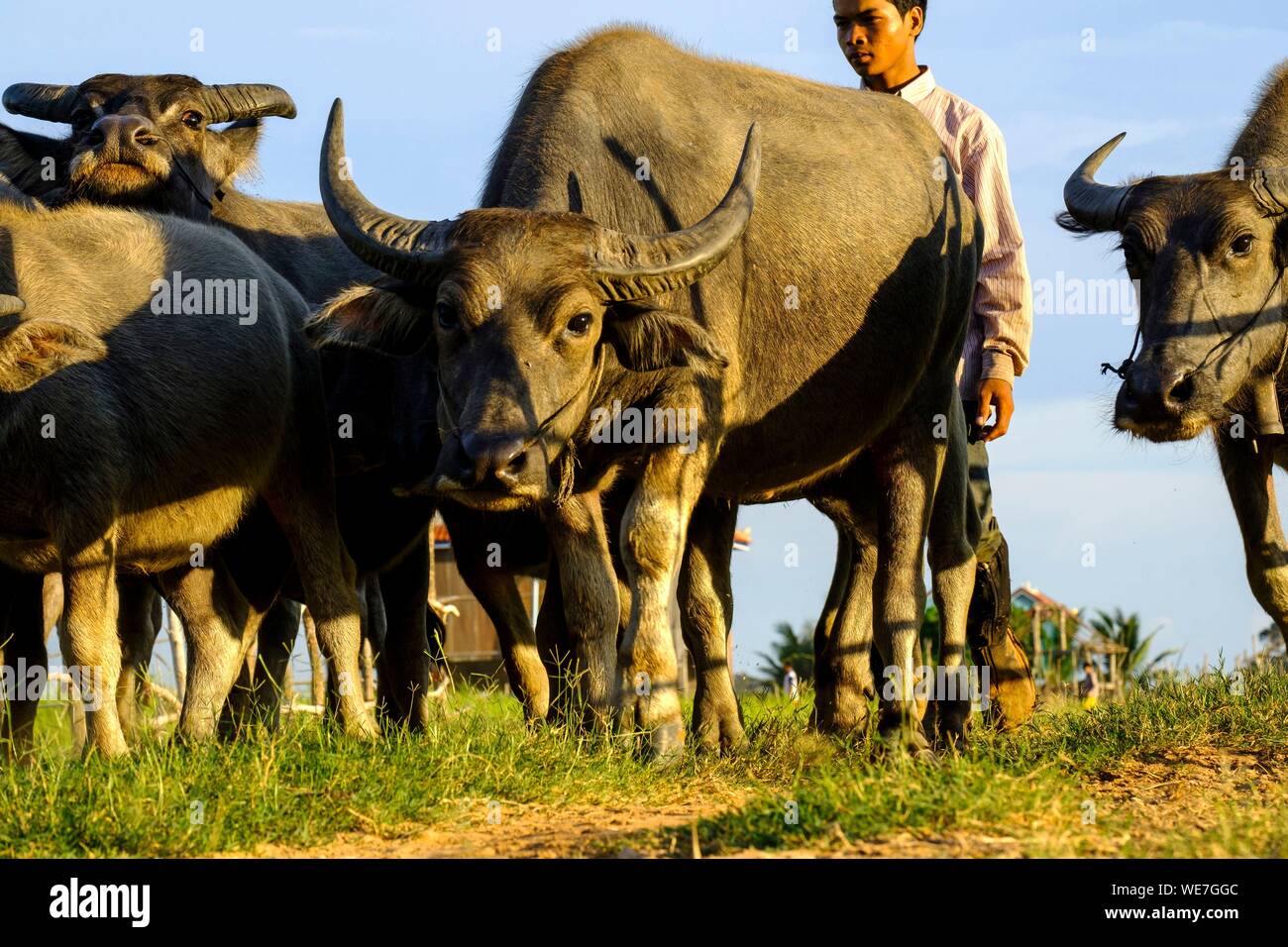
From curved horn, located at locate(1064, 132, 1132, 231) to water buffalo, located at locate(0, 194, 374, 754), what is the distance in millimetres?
3924

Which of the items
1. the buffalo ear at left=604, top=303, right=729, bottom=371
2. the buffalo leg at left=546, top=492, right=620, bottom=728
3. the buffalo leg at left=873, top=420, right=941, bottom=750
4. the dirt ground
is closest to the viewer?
the dirt ground

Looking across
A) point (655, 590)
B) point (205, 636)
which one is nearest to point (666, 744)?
point (655, 590)

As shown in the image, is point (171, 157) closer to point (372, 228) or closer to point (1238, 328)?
point (372, 228)

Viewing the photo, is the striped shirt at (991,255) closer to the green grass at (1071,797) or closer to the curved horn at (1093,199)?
the curved horn at (1093,199)

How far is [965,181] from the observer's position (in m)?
9.20

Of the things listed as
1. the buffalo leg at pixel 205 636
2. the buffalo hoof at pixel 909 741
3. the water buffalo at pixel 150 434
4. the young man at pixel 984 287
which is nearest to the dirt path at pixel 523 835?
the buffalo hoof at pixel 909 741

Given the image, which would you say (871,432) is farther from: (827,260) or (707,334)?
(707,334)

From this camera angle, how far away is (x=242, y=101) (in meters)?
9.09

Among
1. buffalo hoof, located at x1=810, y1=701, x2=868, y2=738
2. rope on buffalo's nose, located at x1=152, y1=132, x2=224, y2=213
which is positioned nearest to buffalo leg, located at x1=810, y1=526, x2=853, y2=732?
buffalo hoof, located at x1=810, y1=701, x2=868, y2=738

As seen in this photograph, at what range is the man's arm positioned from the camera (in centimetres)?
893

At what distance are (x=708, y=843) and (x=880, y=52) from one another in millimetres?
5871

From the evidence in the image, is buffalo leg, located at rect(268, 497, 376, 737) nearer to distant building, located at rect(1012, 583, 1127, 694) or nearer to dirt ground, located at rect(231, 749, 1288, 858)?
dirt ground, located at rect(231, 749, 1288, 858)

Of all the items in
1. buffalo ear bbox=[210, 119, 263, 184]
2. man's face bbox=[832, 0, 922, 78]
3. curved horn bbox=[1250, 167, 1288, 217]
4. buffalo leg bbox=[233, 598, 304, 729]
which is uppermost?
man's face bbox=[832, 0, 922, 78]
